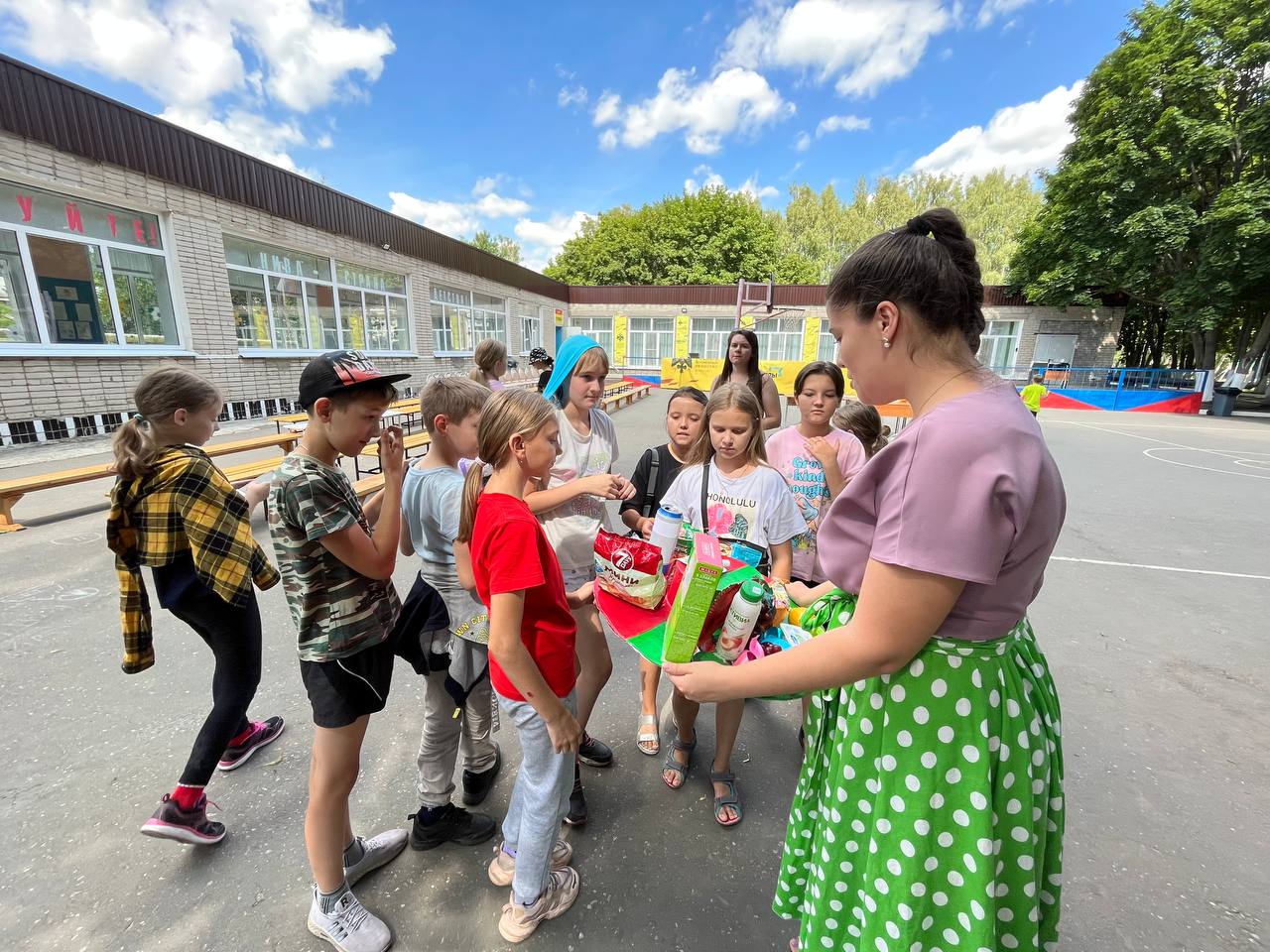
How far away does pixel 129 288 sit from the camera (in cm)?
900

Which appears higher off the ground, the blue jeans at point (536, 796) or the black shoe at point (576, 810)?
the blue jeans at point (536, 796)

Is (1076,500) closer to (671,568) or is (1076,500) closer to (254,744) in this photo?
(671,568)

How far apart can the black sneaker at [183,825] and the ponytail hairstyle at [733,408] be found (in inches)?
95.7

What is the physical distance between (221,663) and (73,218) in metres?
10.6

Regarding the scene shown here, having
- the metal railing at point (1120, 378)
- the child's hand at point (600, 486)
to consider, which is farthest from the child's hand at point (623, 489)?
the metal railing at point (1120, 378)

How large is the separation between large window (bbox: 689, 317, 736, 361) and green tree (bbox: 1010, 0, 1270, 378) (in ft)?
49.5

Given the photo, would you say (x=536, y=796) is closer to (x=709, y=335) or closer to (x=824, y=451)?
(x=824, y=451)

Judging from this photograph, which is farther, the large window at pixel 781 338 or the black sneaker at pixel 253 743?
the large window at pixel 781 338

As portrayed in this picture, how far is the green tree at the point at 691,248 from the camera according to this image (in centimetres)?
3581

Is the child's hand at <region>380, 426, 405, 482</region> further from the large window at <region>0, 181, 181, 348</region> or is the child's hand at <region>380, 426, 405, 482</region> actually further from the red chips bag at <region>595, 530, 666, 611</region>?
the large window at <region>0, 181, 181, 348</region>

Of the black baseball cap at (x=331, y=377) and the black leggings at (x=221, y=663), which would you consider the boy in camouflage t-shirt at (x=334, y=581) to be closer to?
the black baseball cap at (x=331, y=377)

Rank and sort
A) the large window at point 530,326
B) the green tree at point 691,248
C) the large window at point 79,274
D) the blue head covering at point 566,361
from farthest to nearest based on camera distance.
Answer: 1. the green tree at point 691,248
2. the large window at point 530,326
3. the large window at point 79,274
4. the blue head covering at point 566,361

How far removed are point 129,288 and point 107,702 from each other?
9.64 metres

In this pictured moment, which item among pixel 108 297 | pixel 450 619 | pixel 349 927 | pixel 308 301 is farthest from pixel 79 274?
pixel 349 927
